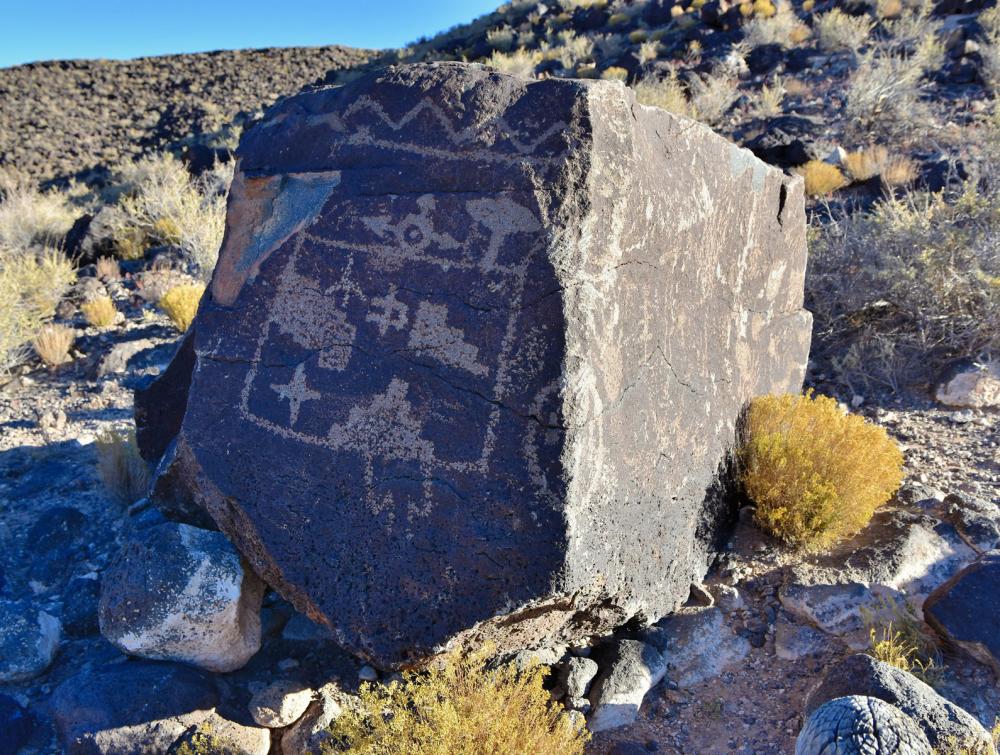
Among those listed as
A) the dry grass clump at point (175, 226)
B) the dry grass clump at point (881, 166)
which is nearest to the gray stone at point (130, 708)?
the dry grass clump at point (175, 226)

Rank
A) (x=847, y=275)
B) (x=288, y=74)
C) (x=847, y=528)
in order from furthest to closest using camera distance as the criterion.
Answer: (x=288, y=74) < (x=847, y=275) < (x=847, y=528)

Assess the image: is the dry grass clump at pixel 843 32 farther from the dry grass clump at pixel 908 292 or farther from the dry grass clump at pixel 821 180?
the dry grass clump at pixel 908 292

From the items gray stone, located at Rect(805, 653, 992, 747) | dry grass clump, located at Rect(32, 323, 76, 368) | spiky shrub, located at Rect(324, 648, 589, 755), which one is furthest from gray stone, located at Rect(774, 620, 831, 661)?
dry grass clump, located at Rect(32, 323, 76, 368)

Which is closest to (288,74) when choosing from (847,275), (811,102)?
(811,102)

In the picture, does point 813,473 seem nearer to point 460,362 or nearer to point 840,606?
point 840,606

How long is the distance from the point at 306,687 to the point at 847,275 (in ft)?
15.1

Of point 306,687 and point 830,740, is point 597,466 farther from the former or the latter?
point 306,687

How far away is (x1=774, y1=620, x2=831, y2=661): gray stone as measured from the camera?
9.73 ft

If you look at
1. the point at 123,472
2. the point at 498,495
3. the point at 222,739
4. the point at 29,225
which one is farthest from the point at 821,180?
the point at 29,225

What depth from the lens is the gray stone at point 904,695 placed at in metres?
2.20

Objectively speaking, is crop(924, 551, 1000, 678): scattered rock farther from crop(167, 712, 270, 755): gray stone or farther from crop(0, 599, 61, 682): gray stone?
crop(0, 599, 61, 682): gray stone

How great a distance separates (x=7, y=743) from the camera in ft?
8.56

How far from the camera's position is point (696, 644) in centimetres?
301

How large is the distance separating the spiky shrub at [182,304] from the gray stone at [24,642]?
357cm
